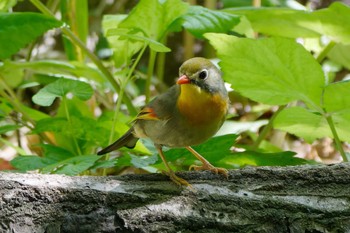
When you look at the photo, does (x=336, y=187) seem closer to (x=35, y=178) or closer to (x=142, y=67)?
(x=35, y=178)

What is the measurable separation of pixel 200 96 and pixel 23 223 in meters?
0.66

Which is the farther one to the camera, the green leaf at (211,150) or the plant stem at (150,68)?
the plant stem at (150,68)

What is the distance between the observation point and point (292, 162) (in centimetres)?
199

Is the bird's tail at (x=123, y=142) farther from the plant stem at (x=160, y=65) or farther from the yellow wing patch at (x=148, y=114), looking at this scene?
the plant stem at (x=160, y=65)

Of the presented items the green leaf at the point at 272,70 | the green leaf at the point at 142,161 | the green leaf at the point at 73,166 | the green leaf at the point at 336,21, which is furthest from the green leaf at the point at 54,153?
the green leaf at the point at 336,21

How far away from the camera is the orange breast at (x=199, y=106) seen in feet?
5.72

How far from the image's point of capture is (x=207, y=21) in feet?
6.82

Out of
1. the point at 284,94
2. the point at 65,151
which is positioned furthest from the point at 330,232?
the point at 65,151

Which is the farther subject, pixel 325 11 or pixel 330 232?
pixel 325 11

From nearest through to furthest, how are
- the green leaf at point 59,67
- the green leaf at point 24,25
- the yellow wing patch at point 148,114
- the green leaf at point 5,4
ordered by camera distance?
the yellow wing patch at point 148,114, the green leaf at point 24,25, the green leaf at point 5,4, the green leaf at point 59,67

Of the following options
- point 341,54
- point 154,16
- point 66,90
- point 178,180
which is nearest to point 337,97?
point 178,180

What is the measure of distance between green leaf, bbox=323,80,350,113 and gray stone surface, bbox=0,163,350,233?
0.22 meters

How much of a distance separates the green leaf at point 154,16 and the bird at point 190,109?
31 centimetres

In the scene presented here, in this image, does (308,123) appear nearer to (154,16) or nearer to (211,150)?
(211,150)
